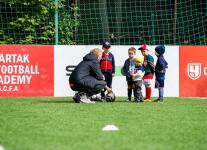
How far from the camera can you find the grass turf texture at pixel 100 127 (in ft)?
26.2

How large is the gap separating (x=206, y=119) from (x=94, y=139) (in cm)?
347

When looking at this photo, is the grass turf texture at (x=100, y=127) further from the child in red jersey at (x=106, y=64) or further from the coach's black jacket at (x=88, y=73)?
the child in red jersey at (x=106, y=64)

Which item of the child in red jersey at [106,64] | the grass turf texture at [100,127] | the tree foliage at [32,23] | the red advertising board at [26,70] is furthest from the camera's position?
the tree foliage at [32,23]

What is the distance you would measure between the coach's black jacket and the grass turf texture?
85 cm

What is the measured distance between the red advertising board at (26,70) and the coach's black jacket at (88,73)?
145 inches

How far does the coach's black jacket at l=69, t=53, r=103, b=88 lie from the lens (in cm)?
1504

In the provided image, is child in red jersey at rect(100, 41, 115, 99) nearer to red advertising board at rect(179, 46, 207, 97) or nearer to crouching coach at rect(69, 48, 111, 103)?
crouching coach at rect(69, 48, 111, 103)

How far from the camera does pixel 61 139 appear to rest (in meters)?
8.39

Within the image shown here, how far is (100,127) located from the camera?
32.3ft

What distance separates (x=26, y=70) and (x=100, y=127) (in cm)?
917

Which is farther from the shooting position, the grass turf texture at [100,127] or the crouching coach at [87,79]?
the crouching coach at [87,79]

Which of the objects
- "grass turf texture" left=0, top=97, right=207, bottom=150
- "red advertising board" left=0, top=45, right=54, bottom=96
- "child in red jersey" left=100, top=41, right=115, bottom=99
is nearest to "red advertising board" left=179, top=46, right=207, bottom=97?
"child in red jersey" left=100, top=41, right=115, bottom=99

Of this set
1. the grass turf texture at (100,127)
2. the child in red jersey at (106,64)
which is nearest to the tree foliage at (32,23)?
the child in red jersey at (106,64)

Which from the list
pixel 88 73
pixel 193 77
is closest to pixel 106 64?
pixel 88 73
